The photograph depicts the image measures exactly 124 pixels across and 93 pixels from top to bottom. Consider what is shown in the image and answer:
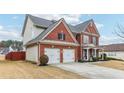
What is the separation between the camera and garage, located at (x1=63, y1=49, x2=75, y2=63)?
20.0 metres

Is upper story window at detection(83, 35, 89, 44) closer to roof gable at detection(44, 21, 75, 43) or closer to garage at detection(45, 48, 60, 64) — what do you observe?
roof gable at detection(44, 21, 75, 43)

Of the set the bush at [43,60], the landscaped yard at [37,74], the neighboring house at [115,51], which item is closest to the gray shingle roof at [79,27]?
the bush at [43,60]

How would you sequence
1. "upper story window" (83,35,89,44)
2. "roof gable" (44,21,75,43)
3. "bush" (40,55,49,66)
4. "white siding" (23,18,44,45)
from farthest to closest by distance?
"upper story window" (83,35,89,44) < "white siding" (23,18,44,45) < "roof gable" (44,21,75,43) < "bush" (40,55,49,66)

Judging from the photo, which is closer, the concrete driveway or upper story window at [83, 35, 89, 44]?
the concrete driveway

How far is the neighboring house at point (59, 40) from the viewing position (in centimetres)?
1842

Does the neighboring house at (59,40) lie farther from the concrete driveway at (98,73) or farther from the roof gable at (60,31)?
the concrete driveway at (98,73)

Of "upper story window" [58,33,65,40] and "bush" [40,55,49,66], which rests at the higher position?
"upper story window" [58,33,65,40]

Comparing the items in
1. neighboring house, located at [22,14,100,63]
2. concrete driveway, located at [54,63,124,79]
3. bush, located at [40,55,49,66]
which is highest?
neighboring house, located at [22,14,100,63]

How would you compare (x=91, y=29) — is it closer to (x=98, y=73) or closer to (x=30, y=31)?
(x=30, y=31)

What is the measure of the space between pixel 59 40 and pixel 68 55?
2.17 meters

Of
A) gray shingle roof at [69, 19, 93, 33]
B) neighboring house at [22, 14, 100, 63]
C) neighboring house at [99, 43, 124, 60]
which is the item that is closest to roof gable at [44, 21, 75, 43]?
neighboring house at [22, 14, 100, 63]

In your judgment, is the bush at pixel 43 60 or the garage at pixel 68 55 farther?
the garage at pixel 68 55
